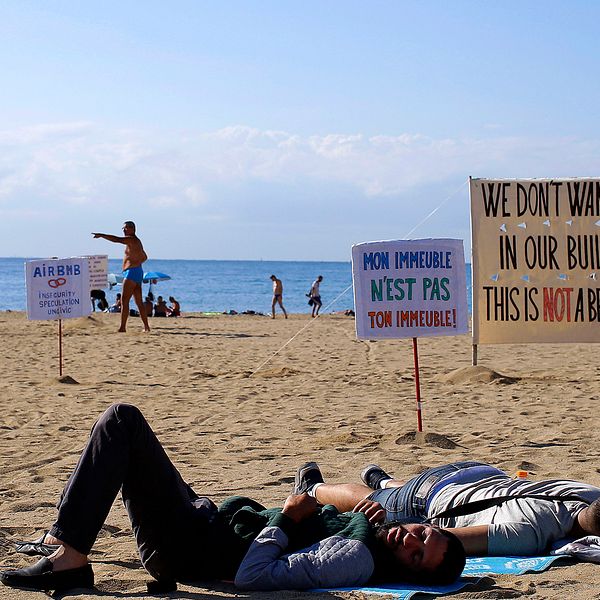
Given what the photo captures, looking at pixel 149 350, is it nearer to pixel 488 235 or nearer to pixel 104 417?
pixel 488 235

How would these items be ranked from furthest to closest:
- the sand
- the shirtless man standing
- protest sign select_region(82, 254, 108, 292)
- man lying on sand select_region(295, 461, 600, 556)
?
protest sign select_region(82, 254, 108, 292), the shirtless man standing, the sand, man lying on sand select_region(295, 461, 600, 556)

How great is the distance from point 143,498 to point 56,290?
30.1 feet

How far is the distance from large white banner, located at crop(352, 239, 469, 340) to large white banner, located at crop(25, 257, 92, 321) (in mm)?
5825

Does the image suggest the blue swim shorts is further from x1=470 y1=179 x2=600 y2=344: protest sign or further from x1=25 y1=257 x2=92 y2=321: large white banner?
x1=470 y1=179 x2=600 y2=344: protest sign

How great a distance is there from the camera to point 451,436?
26.3 ft

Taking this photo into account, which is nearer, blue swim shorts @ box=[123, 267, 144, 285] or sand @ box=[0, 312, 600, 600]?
sand @ box=[0, 312, 600, 600]

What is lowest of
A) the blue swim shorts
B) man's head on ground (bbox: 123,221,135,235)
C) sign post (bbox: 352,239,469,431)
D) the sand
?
the sand

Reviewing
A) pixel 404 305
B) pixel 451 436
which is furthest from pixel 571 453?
pixel 404 305

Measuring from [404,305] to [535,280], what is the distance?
3590mm

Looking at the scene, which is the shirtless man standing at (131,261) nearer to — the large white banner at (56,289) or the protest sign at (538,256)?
the large white banner at (56,289)

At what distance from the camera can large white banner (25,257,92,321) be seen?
42.5ft

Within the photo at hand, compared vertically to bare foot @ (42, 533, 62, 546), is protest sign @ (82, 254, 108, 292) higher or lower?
higher

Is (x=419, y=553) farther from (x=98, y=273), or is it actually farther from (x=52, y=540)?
(x=98, y=273)

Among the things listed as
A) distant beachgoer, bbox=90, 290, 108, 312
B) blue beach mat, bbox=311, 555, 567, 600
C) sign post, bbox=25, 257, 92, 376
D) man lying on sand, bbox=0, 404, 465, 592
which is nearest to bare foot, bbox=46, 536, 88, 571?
man lying on sand, bbox=0, 404, 465, 592
